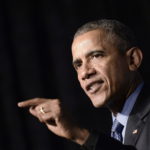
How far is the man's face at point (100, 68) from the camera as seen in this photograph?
1.59 meters

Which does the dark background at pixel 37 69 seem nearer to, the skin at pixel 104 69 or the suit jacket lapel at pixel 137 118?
the skin at pixel 104 69

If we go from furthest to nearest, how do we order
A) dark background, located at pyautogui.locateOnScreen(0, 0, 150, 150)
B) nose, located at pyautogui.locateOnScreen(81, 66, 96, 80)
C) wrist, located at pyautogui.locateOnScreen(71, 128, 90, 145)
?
dark background, located at pyautogui.locateOnScreen(0, 0, 150, 150) < nose, located at pyautogui.locateOnScreen(81, 66, 96, 80) < wrist, located at pyautogui.locateOnScreen(71, 128, 90, 145)

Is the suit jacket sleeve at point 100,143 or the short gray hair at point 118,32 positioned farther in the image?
the short gray hair at point 118,32

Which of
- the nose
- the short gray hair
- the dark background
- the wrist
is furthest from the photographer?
the dark background

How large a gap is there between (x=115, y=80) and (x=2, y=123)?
2.07ft

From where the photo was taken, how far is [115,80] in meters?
1.64

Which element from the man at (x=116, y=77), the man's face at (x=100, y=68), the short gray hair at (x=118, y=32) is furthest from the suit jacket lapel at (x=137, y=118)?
the short gray hair at (x=118, y=32)

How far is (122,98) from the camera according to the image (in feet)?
5.39

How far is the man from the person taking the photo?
1509 millimetres

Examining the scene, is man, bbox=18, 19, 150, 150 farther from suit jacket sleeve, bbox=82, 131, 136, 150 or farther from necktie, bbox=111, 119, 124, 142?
suit jacket sleeve, bbox=82, 131, 136, 150

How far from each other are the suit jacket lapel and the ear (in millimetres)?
152

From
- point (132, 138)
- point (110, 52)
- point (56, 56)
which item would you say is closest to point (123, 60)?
point (110, 52)

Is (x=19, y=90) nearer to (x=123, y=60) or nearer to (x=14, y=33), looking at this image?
(x=14, y=33)

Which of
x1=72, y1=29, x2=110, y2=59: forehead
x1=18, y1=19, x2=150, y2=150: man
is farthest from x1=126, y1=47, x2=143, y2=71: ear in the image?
x1=72, y1=29, x2=110, y2=59: forehead
